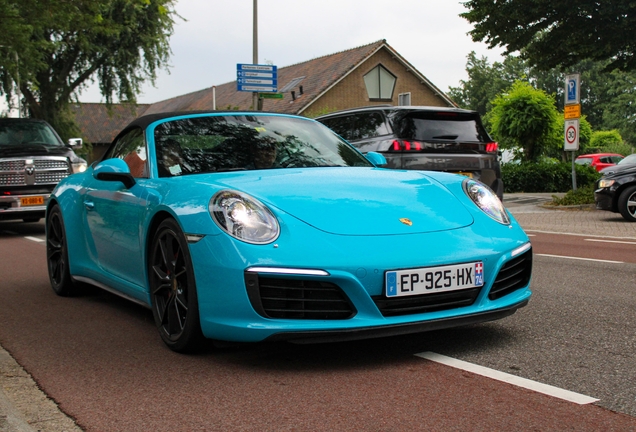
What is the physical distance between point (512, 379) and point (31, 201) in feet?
37.1

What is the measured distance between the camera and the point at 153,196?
4707mm

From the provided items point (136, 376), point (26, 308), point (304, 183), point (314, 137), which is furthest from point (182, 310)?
point (26, 308)

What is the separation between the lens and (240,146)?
5.18 metres

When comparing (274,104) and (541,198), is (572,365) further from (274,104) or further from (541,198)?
(274,104)

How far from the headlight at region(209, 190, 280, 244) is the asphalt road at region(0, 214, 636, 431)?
66 cm

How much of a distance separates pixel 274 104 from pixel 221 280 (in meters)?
40.8

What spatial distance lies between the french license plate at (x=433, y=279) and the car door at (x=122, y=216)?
162cm

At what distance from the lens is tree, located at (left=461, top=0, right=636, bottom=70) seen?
1875 cm

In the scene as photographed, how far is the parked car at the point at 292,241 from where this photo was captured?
3.91m

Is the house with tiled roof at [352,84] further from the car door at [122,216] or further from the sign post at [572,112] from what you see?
the car door at [122,216]

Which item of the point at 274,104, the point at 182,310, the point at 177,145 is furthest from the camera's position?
the point at 274,104

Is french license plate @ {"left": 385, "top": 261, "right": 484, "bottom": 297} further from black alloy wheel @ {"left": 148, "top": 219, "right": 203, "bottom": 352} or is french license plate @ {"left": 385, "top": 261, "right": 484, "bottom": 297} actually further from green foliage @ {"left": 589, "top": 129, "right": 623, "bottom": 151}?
green foliage @ {"left": 589, "top": 129, "right": 623, "bottom": 151}

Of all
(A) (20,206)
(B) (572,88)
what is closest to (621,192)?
(B) (572,88)

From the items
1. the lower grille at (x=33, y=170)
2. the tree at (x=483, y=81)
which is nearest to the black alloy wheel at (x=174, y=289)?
the lower grille at (x=33, y=170)
